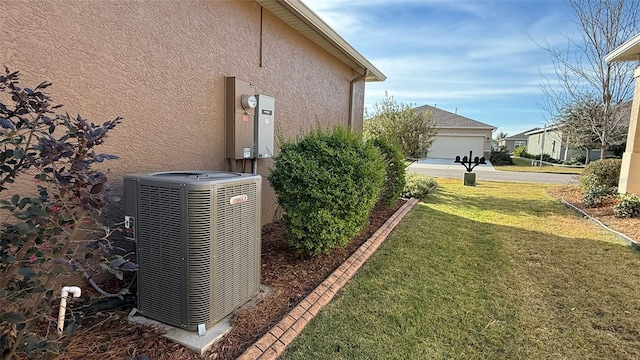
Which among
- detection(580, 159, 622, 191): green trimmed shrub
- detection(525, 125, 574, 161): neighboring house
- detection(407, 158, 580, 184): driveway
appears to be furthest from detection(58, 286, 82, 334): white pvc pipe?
detection(525, 125, 574, 161): neighboring house

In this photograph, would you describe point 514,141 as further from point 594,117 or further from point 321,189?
point 321,189

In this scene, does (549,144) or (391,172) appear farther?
(549,144)

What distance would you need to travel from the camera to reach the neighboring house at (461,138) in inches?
1224

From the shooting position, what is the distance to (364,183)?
4.12 meters

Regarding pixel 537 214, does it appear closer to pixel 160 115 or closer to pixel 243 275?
pixel 243 275

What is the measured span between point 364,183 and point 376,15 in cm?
612

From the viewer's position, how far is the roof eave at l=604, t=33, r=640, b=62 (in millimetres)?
6934

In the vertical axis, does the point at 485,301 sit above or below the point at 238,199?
below

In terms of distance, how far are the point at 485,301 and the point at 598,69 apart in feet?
42.3

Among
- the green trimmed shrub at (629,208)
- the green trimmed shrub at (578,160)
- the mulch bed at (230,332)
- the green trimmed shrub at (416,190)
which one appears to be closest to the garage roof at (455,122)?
the green trimmed shrub at (578,160)

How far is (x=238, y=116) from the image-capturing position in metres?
4.19

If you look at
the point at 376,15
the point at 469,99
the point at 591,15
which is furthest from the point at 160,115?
the point at 469,99

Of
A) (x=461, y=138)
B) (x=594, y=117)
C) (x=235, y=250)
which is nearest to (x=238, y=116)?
(x=235, y=250)

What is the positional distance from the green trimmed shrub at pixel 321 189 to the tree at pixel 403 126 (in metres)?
11.3
